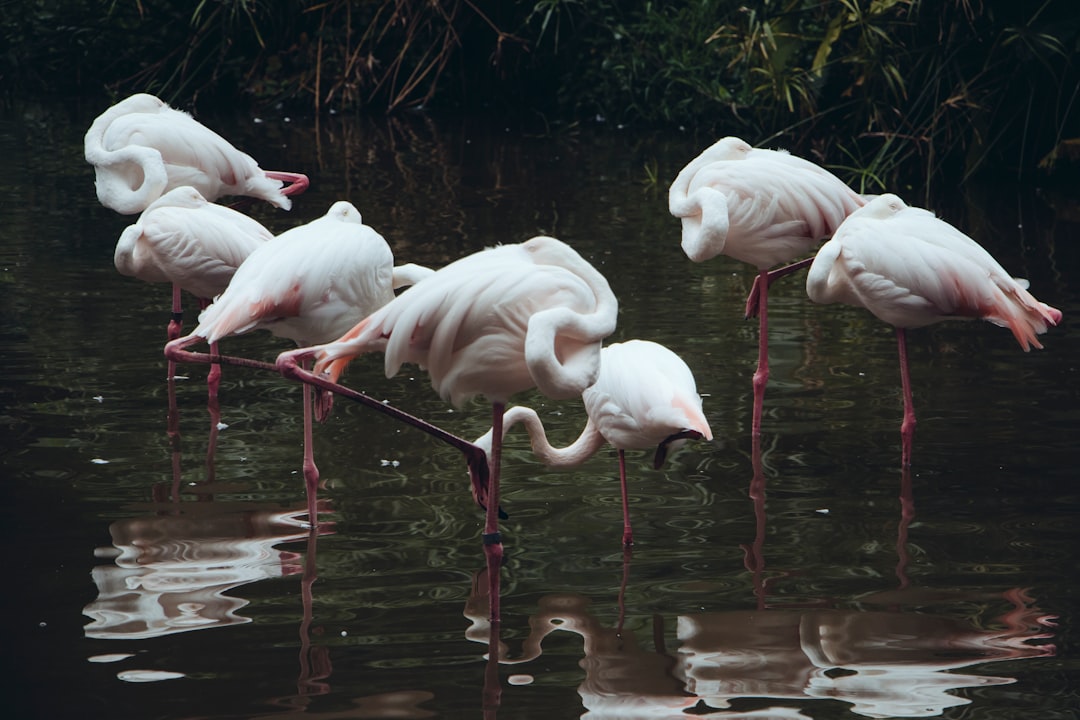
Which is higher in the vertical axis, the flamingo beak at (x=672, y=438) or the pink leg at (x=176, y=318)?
the pink leg at (x=176, y=318)

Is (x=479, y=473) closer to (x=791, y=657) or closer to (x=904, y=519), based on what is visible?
(x=791, y=657)

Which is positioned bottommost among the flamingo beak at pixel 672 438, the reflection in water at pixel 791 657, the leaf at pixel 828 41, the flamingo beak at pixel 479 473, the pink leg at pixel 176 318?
the reflection in water at pixel 791 657

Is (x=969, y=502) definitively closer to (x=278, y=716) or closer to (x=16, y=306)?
(x=278, y=716)

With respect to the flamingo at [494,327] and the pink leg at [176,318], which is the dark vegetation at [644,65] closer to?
the pink leg at [176,318]

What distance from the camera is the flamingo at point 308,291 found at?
14.1ft

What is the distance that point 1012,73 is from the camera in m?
9.37

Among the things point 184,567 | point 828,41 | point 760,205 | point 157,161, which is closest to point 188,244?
point 157,161

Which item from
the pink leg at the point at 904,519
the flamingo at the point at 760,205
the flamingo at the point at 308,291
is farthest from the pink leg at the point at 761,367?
the flamingo at the point at 308,291

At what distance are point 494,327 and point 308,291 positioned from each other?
3.09 feet

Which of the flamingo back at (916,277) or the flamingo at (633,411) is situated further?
the flamingo back at (916,277)

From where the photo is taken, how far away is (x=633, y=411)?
163 inches

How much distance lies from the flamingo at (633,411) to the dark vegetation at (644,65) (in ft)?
16.7

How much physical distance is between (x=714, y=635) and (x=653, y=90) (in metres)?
10.3

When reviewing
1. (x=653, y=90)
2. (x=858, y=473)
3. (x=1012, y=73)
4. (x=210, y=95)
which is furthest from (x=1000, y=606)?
(x=210, y=95)
